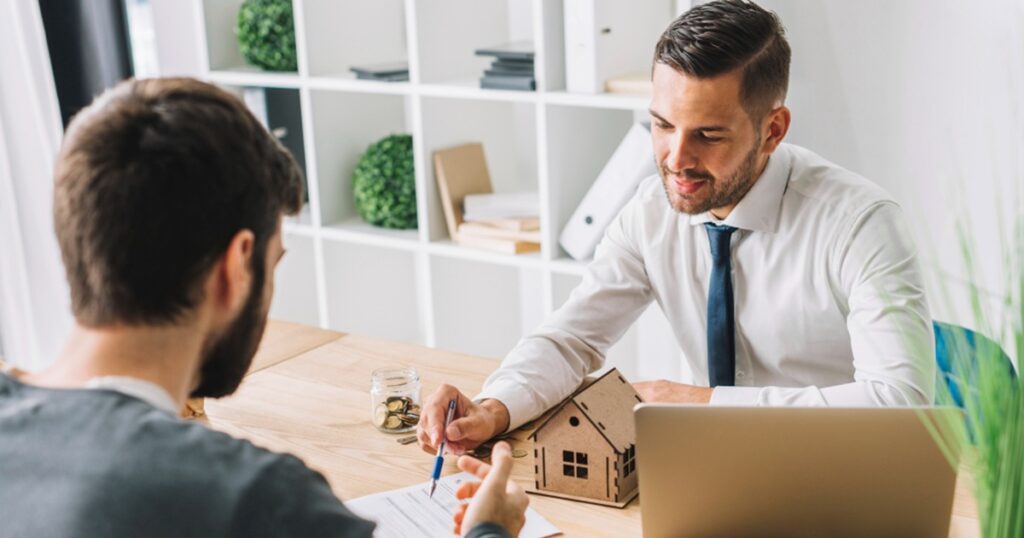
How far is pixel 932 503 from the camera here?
4.05 feet

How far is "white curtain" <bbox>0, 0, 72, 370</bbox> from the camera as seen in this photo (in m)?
3.18

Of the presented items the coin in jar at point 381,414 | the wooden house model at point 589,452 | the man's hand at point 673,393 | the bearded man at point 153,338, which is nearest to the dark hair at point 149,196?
the bearded man at point 153,338

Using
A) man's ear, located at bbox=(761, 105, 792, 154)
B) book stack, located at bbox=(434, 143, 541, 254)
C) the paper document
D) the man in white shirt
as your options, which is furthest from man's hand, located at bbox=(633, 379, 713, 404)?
book stack, located at bbox=(434, 143, 541, 254)

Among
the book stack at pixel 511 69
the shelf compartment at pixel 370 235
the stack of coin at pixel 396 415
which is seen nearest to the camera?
the stack of coin at pixel 396 415

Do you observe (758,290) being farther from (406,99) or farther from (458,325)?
(406,99)

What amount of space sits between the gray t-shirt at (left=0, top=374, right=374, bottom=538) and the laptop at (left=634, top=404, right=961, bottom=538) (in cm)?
43

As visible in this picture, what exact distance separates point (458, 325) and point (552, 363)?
4.81ft

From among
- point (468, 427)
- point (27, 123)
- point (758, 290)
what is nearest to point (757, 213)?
point (758, 290)

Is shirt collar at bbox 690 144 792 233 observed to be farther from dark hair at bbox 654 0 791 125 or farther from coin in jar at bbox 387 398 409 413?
coin in jar at bbox 387 398 409 413

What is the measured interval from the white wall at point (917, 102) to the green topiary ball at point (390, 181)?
119cm

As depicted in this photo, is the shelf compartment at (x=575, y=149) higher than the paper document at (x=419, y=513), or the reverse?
the shelf compartment at (x=575, y=149)

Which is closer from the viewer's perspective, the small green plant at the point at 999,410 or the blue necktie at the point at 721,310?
the small green plant at the point at 999,410

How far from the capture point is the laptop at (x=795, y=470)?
120 centimetres

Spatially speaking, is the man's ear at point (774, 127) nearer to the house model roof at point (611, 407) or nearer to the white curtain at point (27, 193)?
the house model roof at point (611, 407)
